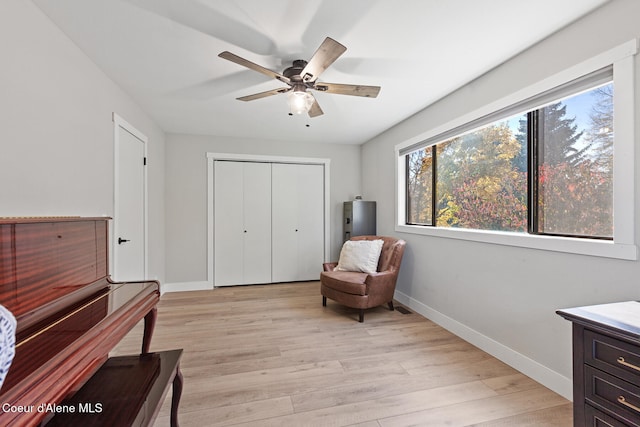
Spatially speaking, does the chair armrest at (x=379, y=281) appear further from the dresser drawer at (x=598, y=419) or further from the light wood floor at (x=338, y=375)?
the dresser drawer at (x=598, y=419)

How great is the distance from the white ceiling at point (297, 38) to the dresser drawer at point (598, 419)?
6.73 ft

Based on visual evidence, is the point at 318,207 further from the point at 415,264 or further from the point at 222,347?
the point at 222,347

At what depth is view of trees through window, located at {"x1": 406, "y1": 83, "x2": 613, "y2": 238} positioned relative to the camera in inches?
66.4

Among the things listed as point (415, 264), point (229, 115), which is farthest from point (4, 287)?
point (415, 264)

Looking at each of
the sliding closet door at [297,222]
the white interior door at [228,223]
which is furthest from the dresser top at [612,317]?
the white interior door at [228,223]

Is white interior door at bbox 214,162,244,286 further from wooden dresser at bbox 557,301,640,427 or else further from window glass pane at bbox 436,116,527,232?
wooden dresser at bbox 557,301,640,427

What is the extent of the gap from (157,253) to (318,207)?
8.26 feet

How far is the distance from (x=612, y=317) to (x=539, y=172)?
123 cm

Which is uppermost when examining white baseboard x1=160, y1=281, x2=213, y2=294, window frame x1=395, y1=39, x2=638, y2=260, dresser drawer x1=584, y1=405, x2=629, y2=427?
window frame x1=395, y1=39, x2=638, y2=260

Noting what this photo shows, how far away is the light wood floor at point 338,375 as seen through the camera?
63.4 inches

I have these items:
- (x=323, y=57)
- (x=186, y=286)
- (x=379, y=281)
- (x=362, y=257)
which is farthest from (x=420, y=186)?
(x=186, y=286)

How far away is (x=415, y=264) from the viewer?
336 cm

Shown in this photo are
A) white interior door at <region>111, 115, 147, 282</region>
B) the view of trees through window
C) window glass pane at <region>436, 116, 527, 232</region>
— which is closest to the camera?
the view of trees through window

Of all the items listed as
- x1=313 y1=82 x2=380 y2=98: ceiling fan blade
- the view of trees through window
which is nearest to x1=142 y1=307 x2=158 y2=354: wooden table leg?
x1=313 y1=82 x2=380 y2=98: ceiling fan blade
